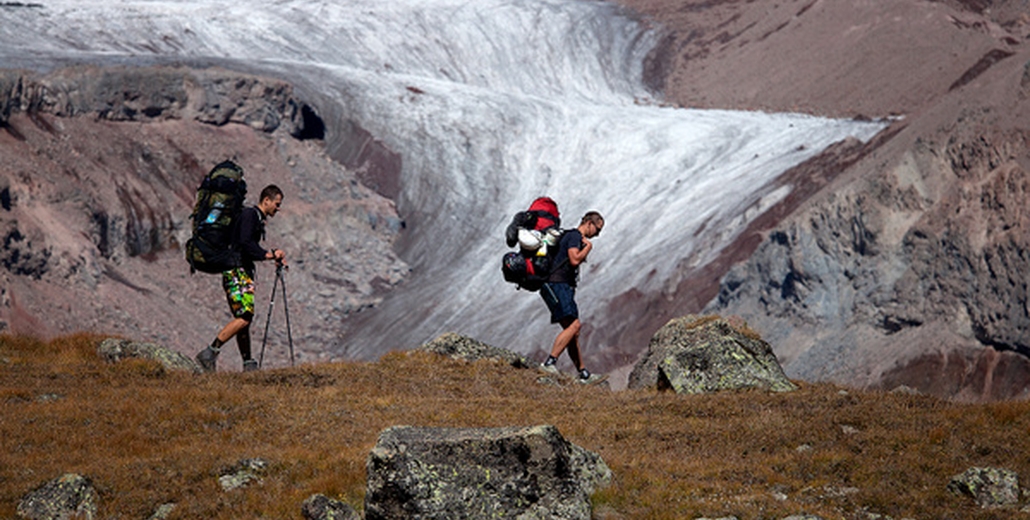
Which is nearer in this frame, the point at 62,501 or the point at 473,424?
the point at 62,501

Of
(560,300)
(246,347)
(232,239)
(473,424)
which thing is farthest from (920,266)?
(473,424)

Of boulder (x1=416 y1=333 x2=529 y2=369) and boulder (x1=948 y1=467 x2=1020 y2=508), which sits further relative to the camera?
boulder (x1=416 y1=333 x2=529 y2=369)

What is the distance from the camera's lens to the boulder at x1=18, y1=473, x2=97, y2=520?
1194 centimetres

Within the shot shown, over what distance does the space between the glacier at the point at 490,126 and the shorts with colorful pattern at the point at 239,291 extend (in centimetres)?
4185

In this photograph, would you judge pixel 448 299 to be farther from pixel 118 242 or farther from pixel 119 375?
pixel 119 375

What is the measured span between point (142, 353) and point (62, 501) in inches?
291

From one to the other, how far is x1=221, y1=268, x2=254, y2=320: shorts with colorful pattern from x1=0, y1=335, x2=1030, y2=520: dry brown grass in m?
0.89

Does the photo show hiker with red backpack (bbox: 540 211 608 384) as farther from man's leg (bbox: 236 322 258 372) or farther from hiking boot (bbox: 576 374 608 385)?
man's leg (bbox: 236 322 258 372)

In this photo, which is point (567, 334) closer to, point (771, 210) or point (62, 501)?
point (62, 501)

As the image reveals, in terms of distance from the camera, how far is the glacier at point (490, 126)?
6738cm

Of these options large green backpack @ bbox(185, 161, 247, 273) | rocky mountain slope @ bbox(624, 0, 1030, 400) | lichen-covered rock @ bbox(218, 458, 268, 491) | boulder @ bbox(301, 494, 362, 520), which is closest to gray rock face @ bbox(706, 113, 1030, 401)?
rocky mountain slope @ bbox(624, 0, 1030, 400)

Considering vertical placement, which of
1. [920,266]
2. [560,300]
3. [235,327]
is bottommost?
[920,266]

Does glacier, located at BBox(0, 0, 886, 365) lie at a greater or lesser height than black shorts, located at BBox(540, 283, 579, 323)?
lesser

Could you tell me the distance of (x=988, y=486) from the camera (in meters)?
12.1
